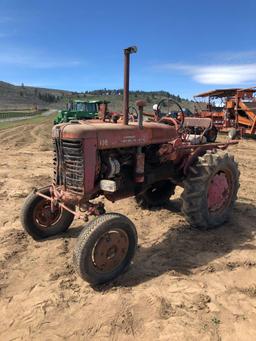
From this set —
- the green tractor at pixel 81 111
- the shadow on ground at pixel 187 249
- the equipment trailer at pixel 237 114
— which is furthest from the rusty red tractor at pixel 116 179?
the green tractor at pixel 81 111

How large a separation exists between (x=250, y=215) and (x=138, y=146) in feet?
8.33

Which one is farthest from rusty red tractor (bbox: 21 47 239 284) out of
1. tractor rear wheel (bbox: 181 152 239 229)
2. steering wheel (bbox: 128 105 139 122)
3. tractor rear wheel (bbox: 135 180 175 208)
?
steering wheel (bbox: 128 105 139 122)

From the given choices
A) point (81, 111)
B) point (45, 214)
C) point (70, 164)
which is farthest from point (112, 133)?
point (81, 111)

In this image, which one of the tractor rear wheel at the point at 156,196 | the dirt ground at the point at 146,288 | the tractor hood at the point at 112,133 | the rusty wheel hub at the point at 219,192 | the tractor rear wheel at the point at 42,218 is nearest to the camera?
the dirt ground at the point at 146,288

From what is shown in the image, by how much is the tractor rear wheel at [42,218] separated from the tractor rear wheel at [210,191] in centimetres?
167

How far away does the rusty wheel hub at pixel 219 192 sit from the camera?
532 centimetres

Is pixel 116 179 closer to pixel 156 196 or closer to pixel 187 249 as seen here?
pixel 187 249

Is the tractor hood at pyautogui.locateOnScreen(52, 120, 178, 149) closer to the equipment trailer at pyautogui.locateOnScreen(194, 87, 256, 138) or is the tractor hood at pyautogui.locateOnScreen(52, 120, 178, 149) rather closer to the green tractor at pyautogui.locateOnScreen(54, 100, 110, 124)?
Answer: the equipment trailer at pyautogui.locateOnScreen(194, 87, 256, 138)

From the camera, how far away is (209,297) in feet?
11.7

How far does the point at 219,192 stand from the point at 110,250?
2217 mm

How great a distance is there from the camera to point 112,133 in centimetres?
421

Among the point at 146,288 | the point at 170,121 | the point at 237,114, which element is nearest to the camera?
the point at 146,288

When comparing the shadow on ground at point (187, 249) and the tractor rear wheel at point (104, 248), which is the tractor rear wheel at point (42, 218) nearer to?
the shadow on ground at point (187, 249)

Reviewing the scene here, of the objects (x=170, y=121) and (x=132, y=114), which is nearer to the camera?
(x=170, y=121)
